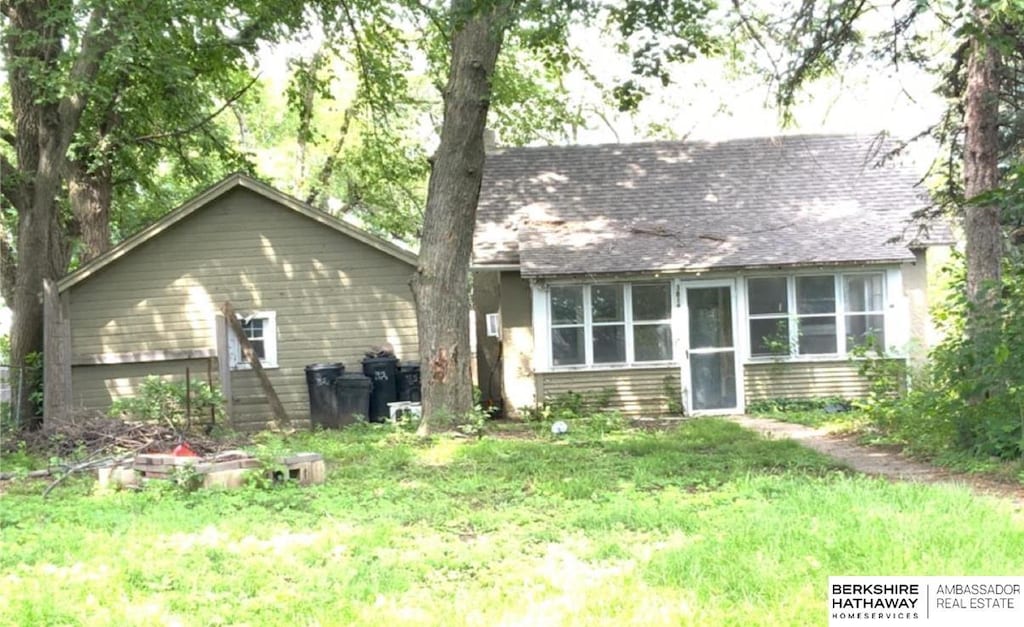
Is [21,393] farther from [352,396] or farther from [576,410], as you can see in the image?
[576,410]

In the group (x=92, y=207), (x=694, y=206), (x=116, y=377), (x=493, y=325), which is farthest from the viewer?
(x=92, y=207)

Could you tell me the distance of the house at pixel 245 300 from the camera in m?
16.7

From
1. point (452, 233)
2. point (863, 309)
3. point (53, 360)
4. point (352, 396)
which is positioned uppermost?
point (452, 233)

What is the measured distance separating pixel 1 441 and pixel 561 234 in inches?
396

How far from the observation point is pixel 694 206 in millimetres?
18781

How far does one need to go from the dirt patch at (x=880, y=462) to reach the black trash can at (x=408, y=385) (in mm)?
5582

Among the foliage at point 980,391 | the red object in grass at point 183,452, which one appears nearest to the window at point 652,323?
the foliage at point 980,391

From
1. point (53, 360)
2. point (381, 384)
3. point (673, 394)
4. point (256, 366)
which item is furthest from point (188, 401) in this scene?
point (673, 394)

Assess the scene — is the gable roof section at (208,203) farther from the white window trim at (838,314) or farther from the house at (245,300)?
the white window trim at (838,314)

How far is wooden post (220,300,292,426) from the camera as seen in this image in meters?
16.3

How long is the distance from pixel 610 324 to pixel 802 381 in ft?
11.9

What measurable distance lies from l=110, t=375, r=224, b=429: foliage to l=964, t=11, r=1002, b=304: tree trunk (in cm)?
1176

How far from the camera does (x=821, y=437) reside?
12.7 m

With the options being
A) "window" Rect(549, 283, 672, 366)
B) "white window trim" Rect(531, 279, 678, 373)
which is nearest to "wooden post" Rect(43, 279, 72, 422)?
"white window trim" Rect(531, 279, 678, 373)
